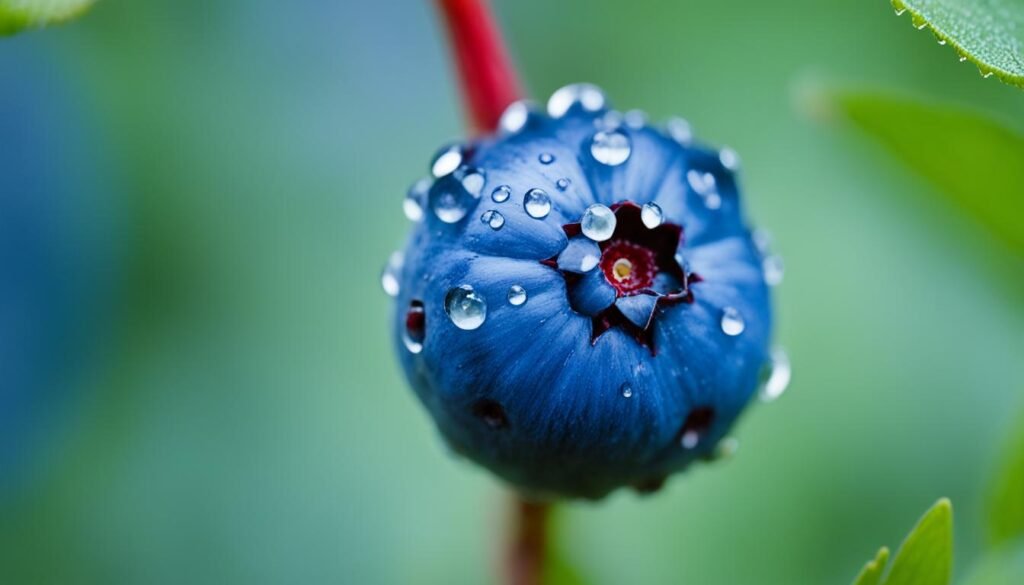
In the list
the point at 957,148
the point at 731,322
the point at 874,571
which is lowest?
the point at 874,571

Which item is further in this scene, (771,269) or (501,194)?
(771,269)

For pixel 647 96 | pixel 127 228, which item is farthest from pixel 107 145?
pixel 647 96

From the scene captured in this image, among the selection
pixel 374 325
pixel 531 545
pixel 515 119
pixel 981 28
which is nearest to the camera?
pixel 981 28

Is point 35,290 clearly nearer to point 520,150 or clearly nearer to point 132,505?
point 132,505

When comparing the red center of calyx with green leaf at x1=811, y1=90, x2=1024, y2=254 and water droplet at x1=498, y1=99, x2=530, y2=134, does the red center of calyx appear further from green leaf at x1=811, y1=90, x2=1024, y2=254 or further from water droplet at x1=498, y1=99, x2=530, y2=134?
green leaf at x1=811, y1=90, x2=1024, y2=254

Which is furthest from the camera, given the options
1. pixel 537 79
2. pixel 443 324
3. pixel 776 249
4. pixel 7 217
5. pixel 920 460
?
pixel 537 79

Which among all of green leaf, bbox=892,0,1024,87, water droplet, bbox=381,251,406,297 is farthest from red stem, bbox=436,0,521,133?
green leaf, bbox=892,0,1024,87

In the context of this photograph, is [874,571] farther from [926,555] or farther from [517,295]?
[517,295]

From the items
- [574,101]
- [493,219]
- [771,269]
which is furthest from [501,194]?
[771,269]
